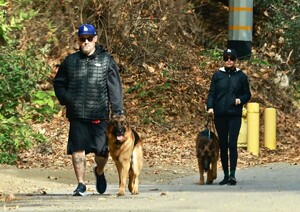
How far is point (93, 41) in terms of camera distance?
15297 mm

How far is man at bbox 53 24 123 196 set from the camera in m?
15.2

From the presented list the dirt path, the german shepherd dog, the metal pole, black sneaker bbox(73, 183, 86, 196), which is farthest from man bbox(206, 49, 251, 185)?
the metal pole

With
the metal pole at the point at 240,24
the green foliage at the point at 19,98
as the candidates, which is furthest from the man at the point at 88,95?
the metal pole at the point at 240,24

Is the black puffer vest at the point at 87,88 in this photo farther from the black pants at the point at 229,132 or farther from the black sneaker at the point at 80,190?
the black pants at the point at 229,132

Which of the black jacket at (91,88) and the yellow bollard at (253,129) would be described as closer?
the black jacket at (91,88)

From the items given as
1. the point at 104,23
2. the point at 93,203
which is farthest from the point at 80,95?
the point at 104,23

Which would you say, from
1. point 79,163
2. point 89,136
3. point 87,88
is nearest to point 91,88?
point 87,88

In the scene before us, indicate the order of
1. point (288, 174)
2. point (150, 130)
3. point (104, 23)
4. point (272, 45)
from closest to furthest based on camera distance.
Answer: point (288, 174) < point (150, 130) < point (104, 23) < point (272, 45)

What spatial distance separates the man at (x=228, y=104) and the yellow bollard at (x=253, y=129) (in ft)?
20.4

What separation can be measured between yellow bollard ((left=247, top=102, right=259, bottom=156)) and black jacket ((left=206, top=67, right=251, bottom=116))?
20.6 ft

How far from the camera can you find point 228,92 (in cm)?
1795

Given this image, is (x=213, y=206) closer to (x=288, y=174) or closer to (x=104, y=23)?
(x=288, y=174)

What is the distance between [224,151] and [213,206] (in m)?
5.02

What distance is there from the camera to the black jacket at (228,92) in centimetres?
1788
